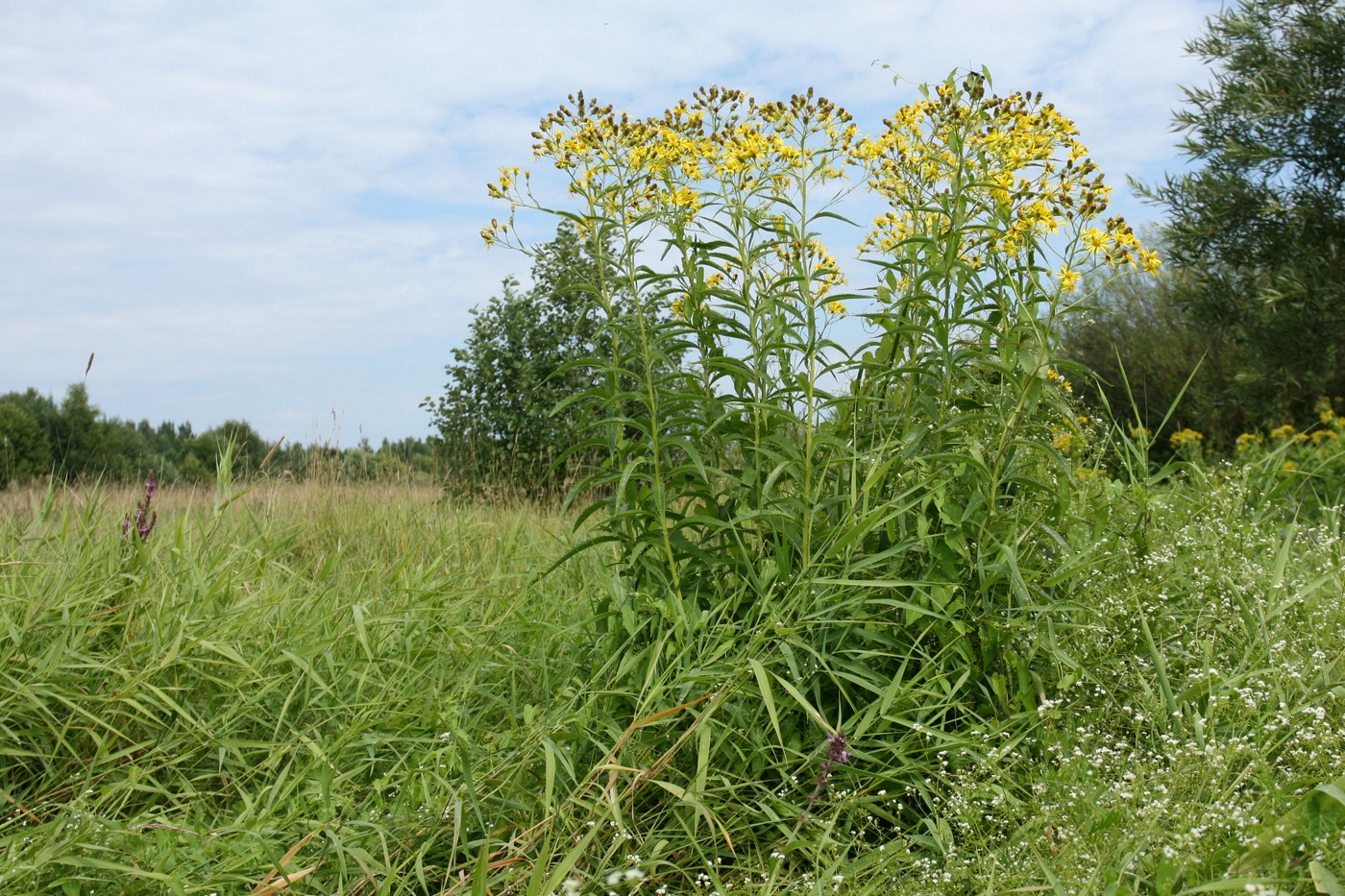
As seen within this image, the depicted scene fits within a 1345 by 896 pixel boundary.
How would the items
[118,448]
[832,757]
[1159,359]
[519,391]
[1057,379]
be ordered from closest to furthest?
[832,757]
[1057,379]
[519,391]
[1159,359]
[118,448]

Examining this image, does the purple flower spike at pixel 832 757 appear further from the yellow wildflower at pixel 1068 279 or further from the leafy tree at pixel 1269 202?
the leafy tree at pixel 1269 202

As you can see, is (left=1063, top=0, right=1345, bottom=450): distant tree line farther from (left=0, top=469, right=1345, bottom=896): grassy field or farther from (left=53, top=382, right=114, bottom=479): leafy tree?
(left=53, top=382, right=114, bottom=479): leafy tree

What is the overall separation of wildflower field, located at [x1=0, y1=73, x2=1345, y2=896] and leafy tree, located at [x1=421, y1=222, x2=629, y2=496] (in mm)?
3860

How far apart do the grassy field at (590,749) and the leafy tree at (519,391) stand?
3.55 metres

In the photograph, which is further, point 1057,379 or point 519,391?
point 519,391

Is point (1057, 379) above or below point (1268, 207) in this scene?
below

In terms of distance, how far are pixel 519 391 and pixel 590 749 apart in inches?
188

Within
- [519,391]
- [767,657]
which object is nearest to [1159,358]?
[519,391]

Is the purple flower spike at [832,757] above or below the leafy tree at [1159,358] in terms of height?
below

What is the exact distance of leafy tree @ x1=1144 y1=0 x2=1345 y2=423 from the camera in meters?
7.25

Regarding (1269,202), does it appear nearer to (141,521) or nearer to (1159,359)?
(1159,359)

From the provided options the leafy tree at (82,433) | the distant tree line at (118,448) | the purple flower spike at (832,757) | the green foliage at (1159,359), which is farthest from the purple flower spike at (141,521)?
the leafy tree at (82,433)

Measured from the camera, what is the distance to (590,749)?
2449 mm

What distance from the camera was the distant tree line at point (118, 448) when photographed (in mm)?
7891
